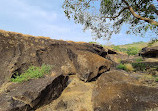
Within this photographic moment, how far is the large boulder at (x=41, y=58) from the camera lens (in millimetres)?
5867

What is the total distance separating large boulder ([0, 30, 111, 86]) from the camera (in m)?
5.87

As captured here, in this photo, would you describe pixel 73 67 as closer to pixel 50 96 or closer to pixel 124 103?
pixel 50 96

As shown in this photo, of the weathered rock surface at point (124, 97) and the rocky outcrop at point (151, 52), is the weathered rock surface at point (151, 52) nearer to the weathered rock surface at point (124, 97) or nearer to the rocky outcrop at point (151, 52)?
the rocky outcrop at point (151, 52)

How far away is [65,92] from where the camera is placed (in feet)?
17.5

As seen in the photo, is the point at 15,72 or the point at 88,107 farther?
A: the point at 15,72

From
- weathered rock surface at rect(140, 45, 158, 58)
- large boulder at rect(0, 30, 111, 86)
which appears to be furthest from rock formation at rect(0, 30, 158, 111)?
weathered rock surface at rect(140, 45, 158, 58)

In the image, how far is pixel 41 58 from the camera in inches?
288

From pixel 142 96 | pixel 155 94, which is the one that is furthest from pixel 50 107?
pixel 155 94

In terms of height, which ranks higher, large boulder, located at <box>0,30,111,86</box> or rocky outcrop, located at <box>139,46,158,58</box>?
large boulder, located at <box>0,30,111,86</box>

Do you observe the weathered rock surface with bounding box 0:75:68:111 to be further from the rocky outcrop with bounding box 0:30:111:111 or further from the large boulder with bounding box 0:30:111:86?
the large boulder with bounding box 0:30:111:86

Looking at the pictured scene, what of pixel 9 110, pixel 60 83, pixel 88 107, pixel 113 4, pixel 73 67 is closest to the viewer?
pixel 9 110

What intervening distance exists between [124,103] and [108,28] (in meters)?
7.92

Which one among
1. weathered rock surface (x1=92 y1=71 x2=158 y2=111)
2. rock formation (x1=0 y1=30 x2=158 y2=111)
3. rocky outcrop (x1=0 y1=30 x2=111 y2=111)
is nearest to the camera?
weathered rock surface (x1=92 y1=71 x2=158 y2=111)

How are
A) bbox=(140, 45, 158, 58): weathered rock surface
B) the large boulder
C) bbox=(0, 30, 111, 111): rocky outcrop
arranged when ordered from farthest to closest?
bbox=(140, 45, 158, 58): weathered rock surface, the large boulder, bbox=(0, 30, 111, 111): rocky outcrop
